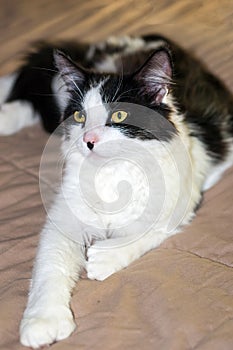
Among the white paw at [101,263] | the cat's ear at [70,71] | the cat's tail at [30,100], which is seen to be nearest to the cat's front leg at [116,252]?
the white paw at [101,263]

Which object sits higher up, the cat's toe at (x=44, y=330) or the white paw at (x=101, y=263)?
the white paw at (x=101, y=263)

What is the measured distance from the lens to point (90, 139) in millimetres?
1766

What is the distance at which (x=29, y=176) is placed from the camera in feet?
7.59

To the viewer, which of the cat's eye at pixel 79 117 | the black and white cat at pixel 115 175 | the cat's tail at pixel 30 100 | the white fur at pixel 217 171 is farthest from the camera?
the cat's tail at pixel 30 100

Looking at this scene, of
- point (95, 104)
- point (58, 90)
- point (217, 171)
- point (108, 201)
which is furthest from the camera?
point (58, 90)

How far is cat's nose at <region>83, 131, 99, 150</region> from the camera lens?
5.79 ft

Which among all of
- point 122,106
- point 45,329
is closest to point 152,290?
point 45,329

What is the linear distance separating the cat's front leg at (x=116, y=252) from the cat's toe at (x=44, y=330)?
0.75ft

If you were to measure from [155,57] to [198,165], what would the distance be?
530 millimetres

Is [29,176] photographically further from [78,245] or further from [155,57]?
[155,57]

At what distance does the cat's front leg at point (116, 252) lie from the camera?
1.76m

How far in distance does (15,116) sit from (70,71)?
699 millimetres

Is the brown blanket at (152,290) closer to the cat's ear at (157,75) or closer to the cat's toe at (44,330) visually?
the cat's toe at (44,330)

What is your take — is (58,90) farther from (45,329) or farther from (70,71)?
(45,329)
